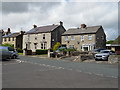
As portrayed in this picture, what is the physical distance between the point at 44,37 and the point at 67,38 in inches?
302

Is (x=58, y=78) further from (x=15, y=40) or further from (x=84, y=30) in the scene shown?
(x=15, y=40)

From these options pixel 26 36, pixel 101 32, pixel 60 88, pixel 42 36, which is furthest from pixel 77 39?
pixel 60 88

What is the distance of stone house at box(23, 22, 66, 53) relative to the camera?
4925 centimetres

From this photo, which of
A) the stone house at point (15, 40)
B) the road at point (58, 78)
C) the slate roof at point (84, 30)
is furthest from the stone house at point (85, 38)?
the road at point (58, 78)

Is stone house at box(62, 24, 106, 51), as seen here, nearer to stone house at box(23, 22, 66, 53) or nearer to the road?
stone house at box(23, 22, 66, 53)

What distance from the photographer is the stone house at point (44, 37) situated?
4925 cm

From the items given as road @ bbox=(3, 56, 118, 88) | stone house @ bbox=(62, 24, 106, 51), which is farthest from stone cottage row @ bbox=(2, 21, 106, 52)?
road @ bbox=(3, 56, 118, 88)

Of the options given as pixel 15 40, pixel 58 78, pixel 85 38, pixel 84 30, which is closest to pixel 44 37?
pixel 84 30

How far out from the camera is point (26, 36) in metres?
56.4

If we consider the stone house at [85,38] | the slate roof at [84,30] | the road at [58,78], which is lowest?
the road at [58,78]

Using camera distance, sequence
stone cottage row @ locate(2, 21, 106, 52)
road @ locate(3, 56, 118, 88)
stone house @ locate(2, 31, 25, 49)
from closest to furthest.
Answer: road @ locate(3, 56, 118, 88) → stone cottage row @ locate(2, 21, 106, 52) → stone house @ locate(2, 31, 25, 49)

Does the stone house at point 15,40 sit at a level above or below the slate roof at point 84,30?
below

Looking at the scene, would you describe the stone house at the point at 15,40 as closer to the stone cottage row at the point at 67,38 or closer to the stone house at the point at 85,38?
the stone cottage row at the point at 67,38

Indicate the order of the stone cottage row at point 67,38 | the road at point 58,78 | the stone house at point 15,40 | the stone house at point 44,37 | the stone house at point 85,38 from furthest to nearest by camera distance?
the stone house at point 15,40, the stone house at point 44,37, the stone cottage row at point 67,38, the stone house at point 85,38, the road at point 58,78
